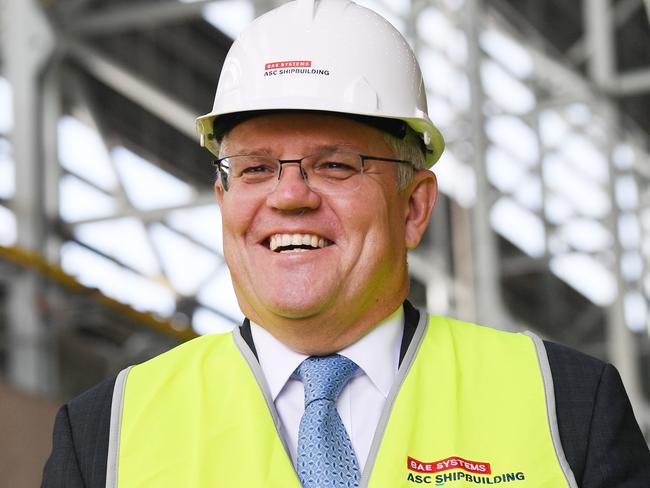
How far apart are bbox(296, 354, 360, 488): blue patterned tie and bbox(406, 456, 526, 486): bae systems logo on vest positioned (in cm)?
12

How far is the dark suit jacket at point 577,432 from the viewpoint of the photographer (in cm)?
270

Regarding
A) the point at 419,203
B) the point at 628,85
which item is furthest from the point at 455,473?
the point at 628,85

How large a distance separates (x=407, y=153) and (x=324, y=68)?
26 cm

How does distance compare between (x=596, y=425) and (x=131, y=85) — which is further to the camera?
(x=131, y=85)

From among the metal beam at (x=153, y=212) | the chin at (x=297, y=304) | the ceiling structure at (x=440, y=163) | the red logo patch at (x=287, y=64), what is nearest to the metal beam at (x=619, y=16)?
the ceiling structure at (x=440, y=163)

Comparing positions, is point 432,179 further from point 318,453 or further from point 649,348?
point 649,348

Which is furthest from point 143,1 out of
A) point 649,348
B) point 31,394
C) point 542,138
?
point 649,348

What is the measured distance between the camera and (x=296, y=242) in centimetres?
280

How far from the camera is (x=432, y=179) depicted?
3080 millimetres

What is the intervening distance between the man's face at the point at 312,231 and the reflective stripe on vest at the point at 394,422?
16 cm

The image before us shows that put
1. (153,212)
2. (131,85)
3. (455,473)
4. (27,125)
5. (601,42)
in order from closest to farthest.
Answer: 1. (455,473)
2. (27,125)
3. (601,42)
4. (153,212)
5. (131,85)

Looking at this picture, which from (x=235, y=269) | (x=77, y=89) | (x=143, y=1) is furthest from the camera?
(x=143, y=1)

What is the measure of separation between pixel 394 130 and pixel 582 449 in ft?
2.60

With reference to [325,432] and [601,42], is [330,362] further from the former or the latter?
[601,42]
